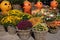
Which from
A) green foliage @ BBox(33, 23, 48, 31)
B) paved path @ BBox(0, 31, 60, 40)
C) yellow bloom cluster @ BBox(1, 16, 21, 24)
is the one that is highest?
yellow bloom cluster @ BBox(1, 16, 21, 24)

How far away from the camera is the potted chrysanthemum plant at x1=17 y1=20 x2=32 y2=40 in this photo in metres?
5.73

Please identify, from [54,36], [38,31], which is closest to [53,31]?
[54,36]

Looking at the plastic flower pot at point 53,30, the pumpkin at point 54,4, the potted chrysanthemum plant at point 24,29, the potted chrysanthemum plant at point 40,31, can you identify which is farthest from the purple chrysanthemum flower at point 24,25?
the pumpkin at point 54,4

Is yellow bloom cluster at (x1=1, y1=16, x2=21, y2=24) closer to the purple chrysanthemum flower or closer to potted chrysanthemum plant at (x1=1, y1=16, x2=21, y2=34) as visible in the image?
potted chrysanthemum plant at (x1=1, y1=16, x2=21, y2=34)

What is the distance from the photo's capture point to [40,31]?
561cm

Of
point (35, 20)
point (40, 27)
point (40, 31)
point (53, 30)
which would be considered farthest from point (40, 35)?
point (35, 20)

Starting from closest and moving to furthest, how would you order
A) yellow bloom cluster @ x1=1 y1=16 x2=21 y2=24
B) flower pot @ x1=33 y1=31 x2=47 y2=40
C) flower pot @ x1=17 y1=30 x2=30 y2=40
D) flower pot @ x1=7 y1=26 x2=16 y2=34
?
1. flower pot @ x1=33 y1=31 x2=47 y2=40
2. flower pot @ x1=17 y1=30 x2=30 y2=40
3. flower pot @ x1=7 y1=26 x2=16 y2=34
4. yellow bloom cluster @ x1=1 y1=16 x2=21 y2=24

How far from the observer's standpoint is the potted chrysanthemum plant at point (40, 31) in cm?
562

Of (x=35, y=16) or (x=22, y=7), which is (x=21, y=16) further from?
(x=22, y=7)

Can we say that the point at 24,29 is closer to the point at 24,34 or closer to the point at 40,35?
the point at 24,34

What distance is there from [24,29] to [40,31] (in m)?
0.41

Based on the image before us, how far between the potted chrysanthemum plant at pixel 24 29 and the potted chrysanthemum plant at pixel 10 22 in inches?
7.8

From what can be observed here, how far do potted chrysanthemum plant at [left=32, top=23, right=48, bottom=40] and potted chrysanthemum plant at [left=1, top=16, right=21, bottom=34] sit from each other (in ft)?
1.76

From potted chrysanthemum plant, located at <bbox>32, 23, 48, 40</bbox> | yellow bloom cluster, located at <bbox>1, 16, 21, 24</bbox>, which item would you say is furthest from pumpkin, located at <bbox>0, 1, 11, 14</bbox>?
potted chrysanthemum plant, located at <bbox>32, 23, 48, 40</bbox>
